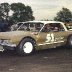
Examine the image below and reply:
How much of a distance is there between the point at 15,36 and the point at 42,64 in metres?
2.29

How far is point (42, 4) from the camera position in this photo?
22.8 m

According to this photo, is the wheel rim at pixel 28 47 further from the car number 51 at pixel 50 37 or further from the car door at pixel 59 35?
the car door at pixel 59 35

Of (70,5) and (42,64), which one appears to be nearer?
(42,64)

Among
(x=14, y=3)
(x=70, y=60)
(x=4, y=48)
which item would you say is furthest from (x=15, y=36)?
(x=14, y=3)

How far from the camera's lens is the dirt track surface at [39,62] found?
34.5ft

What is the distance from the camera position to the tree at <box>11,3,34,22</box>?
22.3 metres

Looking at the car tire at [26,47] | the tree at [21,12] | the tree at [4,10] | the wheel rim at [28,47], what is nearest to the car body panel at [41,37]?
the car tire at [26,47]

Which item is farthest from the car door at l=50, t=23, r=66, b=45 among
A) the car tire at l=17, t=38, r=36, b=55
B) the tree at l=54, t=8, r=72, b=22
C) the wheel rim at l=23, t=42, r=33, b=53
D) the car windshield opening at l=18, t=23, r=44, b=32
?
the tree at l=54, t=8, r=72, b=22

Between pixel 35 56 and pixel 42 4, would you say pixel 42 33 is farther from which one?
pixel 42 4

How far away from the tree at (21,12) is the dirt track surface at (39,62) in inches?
311

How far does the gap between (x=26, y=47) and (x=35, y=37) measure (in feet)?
1.96

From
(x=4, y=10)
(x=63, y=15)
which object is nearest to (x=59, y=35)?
(x=4, y=10)

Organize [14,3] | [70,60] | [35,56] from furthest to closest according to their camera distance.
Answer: [14,3] < [35,56] < [70,60]

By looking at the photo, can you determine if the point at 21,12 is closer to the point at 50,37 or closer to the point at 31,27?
the point at 31,27
